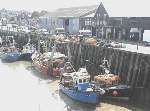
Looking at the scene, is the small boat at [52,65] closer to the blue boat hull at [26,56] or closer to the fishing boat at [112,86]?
the fishing boat at [112,86]

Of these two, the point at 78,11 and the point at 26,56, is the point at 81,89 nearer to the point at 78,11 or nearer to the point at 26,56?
the point at 26,56

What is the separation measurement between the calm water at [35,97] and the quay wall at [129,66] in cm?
217

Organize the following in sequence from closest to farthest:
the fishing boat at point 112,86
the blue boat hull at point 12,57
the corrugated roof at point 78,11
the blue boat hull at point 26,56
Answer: the fishing boat at point 112,86, the blue boat hull at point 12,57, the blue boat hull at point 26,56, the corrugated roof at point 78,11

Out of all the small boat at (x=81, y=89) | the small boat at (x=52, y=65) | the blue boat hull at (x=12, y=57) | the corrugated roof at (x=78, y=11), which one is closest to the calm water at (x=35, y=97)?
the small boat at (x=81, y=89)

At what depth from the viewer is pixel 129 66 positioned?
35.2 m

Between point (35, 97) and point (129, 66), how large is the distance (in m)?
10.1

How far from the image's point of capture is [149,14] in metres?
57.2

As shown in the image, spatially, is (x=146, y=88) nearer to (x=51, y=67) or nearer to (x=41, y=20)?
(x=51, y=67)

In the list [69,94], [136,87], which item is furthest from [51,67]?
[136,87]

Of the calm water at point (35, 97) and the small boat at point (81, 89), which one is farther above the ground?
the small boat at point (81, 89)

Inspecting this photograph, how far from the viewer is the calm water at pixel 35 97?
103 feet

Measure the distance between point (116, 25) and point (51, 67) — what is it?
894 inches

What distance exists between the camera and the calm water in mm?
31312

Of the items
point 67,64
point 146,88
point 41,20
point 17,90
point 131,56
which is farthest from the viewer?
point 41,20
